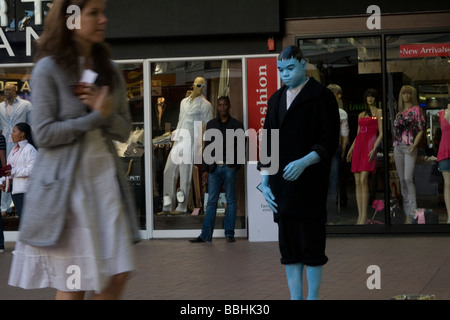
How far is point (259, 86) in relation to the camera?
459 inches

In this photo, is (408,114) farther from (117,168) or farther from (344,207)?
(117,168)

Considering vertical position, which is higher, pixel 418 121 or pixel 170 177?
pixel 418 121

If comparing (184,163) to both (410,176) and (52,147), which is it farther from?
(52,147)

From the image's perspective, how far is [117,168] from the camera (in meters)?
3.59

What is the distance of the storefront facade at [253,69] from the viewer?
448 inches

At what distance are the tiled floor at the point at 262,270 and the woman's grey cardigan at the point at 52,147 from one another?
146 inches

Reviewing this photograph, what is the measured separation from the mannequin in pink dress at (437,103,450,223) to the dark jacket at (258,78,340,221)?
252 inches

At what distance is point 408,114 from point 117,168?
8576mm

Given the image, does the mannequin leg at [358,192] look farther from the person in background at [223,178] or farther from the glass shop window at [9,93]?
the glass shop window at [9,93]

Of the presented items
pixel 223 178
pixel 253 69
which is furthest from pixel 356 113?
pixel 223 178

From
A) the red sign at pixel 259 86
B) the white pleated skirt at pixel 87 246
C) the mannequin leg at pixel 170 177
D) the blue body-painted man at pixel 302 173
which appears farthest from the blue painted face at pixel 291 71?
the mannequin leg at pixel 170 177

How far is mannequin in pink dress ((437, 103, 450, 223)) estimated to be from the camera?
11.4 metres

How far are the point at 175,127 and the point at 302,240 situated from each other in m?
6.92
